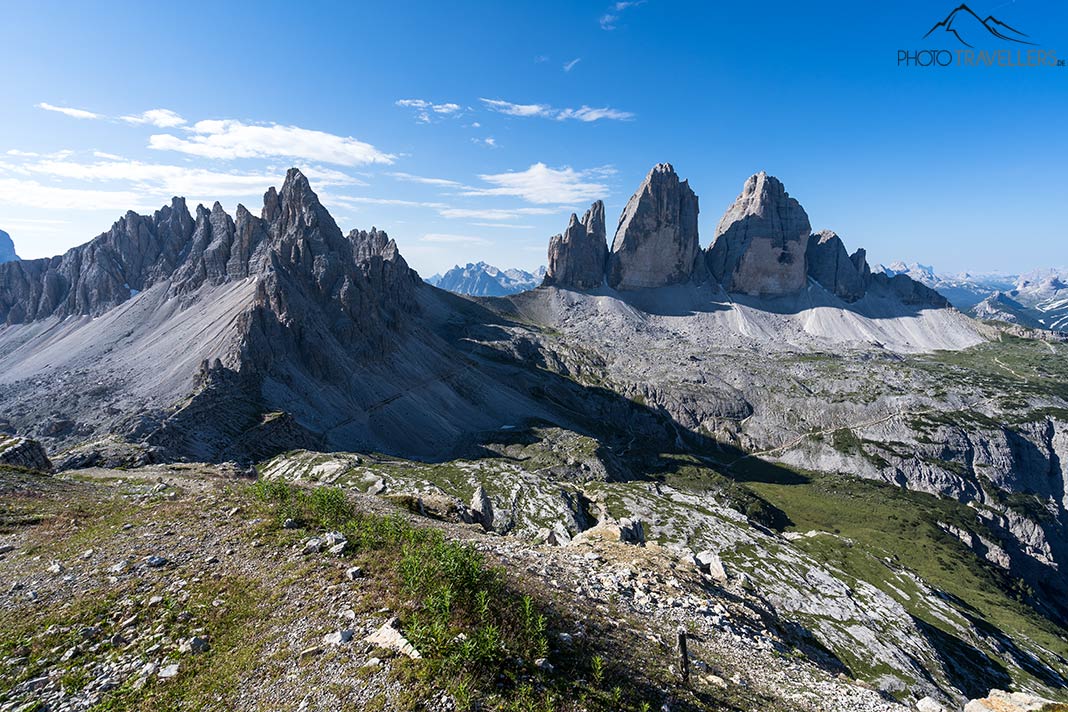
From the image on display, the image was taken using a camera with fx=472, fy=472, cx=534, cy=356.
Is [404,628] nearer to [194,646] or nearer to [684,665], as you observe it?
[194,646]

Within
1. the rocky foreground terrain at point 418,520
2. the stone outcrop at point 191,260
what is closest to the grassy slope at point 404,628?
the rocky foreground terrain at point 418,520

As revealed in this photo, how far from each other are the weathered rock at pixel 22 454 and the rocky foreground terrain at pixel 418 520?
0.80ft

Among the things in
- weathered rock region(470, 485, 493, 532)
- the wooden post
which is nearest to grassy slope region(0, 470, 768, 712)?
the wooden post

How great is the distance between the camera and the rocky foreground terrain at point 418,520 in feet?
39.0

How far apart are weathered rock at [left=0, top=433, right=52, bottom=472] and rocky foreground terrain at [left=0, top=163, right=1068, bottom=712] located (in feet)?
0.80

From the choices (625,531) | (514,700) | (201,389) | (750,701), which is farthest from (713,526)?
(201,389)

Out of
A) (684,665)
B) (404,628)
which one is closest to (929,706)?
(684,665)

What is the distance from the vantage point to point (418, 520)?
24984mm

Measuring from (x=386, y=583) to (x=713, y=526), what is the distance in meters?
86.1

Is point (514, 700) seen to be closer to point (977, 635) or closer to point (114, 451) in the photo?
point (114, 451)

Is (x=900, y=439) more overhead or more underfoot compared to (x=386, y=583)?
more underfoot

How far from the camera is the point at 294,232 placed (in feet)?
487

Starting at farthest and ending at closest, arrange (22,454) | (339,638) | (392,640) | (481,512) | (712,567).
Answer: (22,454)
(481,512)
(712,567)
(339,638)
(392,640)

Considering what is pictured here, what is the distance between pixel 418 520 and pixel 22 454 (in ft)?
125
